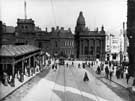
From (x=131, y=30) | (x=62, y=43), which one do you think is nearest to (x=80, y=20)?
(x=62, y=43)

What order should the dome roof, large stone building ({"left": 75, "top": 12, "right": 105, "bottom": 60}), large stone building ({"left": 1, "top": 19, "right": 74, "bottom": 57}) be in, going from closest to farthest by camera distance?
large stone building ({"left": 1, "top": 19, "right": 74, "bottom": 57}), large stone building ({"left": 75, "top": 12, "right": 105, "bottom": 60}), the dome roof

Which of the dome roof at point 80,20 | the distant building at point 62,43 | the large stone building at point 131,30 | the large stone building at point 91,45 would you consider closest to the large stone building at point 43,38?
the distant building at point 62,43

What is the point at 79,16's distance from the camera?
90.6 metres

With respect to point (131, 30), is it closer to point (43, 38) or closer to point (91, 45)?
point (91, 45)

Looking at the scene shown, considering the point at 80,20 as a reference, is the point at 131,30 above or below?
below

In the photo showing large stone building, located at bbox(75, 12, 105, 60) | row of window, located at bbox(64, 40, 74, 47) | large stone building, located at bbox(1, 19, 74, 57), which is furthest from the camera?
row of window, located at bbox(64, 40, 74, 47)

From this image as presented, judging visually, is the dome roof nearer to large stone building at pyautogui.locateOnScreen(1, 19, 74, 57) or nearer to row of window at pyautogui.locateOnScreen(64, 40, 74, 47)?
large stone building at pyautogui.locateOnScreen(1, 19, 74, 57)

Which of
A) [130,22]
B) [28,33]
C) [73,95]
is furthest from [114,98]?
[28,33]

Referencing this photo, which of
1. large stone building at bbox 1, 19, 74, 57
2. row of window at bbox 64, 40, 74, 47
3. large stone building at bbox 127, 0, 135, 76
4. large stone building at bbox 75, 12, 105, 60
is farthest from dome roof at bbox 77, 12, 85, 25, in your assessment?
large stone building at bbox 127, 0, 135, 76

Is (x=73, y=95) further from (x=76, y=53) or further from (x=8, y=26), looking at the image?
(x=8, y=26)

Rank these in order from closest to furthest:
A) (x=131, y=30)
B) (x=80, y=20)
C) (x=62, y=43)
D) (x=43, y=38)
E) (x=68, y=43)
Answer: (x=131, y=30) → (x=43, y=38) → (x=62, y=43) → (x=68, y=43) → (x=80, y=20)

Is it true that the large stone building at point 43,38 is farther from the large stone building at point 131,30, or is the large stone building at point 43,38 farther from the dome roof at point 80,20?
the large stone building at point 131,30

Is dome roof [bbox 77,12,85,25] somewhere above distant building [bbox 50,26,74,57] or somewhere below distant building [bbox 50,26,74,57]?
above

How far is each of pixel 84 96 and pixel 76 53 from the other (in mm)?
61276
